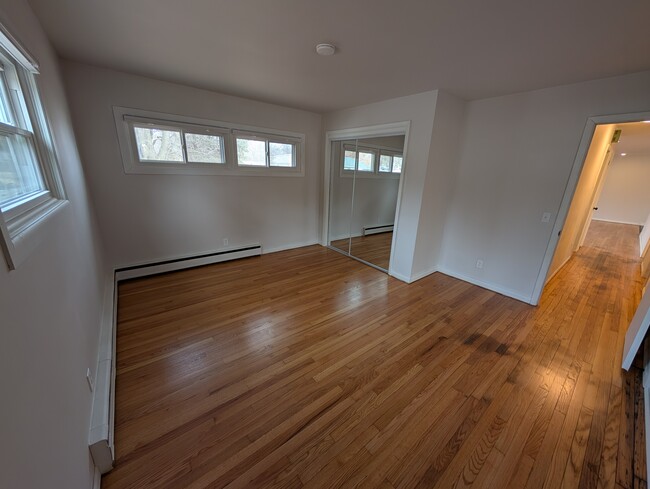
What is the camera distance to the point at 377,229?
17.3 ft

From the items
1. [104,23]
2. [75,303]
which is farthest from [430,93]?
[75,303]

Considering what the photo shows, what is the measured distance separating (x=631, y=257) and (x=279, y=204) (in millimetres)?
6810

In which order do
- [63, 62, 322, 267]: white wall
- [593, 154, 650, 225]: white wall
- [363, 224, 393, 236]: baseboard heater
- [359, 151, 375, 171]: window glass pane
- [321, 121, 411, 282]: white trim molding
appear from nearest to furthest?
[63, 62, 322, 267]: white wall, [321, 121, 411, 282]: white trim molding, [359, 151, 375, 171]: window glass pane, [363, 224, 393, 236]: baseboard heater, [593, 154, 650, 225]: white wall

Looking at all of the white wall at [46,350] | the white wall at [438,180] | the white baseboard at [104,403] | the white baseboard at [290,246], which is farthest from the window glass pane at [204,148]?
the white wall at [438,180]

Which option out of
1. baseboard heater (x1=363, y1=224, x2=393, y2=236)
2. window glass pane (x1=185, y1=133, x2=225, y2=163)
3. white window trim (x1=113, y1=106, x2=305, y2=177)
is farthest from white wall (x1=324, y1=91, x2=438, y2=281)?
window glass pane (x1=185, y1=133, x2=225, y2=163)

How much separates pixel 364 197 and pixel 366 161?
72cm

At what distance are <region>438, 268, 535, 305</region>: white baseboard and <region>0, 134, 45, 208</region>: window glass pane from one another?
4304 mm

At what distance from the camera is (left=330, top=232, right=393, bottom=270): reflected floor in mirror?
169 inches

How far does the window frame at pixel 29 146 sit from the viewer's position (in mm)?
954

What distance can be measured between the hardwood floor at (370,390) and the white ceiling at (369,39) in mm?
2414

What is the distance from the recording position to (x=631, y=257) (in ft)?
15.8

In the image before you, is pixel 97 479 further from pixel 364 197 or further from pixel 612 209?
pixel 612 209

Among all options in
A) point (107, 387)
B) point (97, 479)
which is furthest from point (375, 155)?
point (97, 479)

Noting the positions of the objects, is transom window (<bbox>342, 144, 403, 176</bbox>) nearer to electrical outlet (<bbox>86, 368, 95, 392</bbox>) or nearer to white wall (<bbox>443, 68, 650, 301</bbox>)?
white wall (<bbox>443, 68, 650, 301</bbox>)
